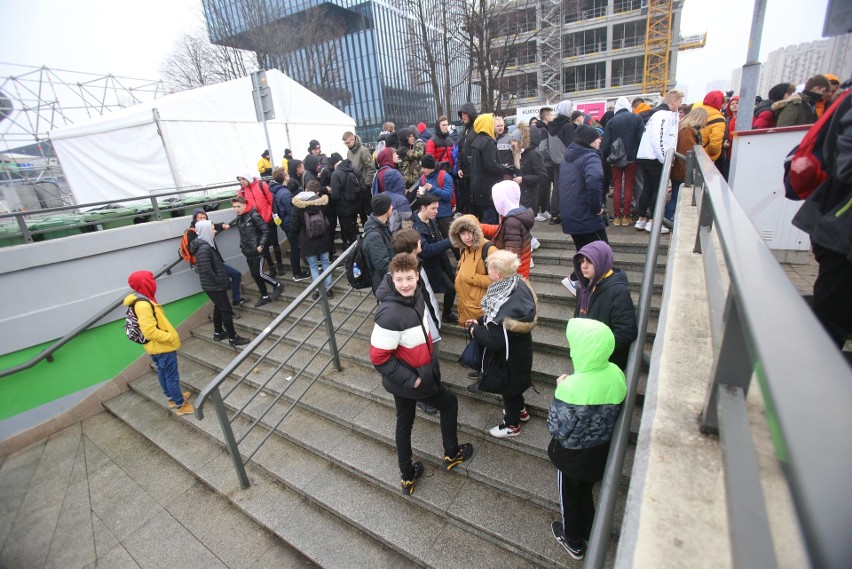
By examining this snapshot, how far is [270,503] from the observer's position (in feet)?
13.3

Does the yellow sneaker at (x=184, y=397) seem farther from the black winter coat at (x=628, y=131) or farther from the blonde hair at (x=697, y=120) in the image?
the blonde hair at (x=697, y=120)

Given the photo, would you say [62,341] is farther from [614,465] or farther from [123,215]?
[614,465]

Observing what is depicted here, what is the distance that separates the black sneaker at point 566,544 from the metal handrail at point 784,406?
7.06 feet

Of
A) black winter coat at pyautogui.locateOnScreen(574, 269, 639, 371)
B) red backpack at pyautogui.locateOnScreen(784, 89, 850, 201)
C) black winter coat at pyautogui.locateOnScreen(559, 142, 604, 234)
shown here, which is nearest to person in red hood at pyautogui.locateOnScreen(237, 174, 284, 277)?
black winter coat at pyautogui.locateOnScreen(559, 142, 604, 234)

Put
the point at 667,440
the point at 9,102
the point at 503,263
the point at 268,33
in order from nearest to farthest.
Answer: the point at 667,440 → the point at 503,263 → the point at 9,102 → the point at 268,33

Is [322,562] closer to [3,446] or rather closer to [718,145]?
[3,446]

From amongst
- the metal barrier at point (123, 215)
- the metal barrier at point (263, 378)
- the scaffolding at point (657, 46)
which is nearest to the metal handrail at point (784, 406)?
the metal barrier at point (263, 378)

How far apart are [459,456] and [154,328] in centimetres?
419

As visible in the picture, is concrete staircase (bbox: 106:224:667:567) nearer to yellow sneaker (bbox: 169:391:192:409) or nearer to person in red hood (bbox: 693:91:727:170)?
→ yellow sneaker (bbox: 169:391:192:409)

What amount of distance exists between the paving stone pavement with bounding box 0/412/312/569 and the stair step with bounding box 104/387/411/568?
164mm

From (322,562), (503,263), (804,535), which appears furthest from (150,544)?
(804,535)

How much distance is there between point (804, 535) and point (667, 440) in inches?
47.7

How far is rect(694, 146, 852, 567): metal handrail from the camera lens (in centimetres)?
41

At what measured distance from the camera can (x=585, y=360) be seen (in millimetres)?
2191
